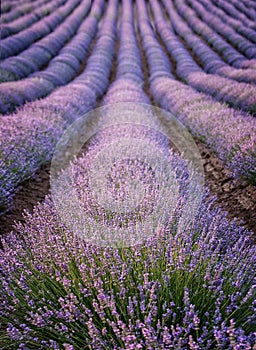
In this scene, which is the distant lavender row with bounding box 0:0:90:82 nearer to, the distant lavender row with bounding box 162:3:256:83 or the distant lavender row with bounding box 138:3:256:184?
the distant lavender row with bounding box 138:3:256:184

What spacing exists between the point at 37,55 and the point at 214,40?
21.7 ft

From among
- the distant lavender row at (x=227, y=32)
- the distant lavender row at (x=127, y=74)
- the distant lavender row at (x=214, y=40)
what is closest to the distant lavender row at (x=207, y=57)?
the distant lavender row at (x=214, y=40)

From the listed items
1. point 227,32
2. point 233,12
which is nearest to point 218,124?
point 227,32

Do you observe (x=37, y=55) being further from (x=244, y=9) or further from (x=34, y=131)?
(x=244, y=9)

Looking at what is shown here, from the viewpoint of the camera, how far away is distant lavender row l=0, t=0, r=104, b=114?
6.00m

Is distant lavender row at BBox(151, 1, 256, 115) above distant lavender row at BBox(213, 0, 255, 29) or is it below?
below

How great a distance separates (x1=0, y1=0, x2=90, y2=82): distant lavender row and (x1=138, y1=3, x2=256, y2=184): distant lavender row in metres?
3.08

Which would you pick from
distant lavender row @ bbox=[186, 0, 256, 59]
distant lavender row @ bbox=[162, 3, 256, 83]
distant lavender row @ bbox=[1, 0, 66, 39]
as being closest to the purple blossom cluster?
distant lavender row @ bbox=[162, 3, 256, 83]

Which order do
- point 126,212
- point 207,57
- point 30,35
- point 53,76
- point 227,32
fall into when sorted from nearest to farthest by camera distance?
point 126,212 → point 53,76 → point 207,57 → point 30,35 → point 227,32

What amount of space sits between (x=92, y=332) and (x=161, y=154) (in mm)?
2481

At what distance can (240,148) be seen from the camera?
3.84 metres

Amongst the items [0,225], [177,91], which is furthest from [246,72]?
[0,225]

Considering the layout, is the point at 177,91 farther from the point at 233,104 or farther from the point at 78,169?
the point at 78,169

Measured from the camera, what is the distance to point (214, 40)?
45.7 feet
